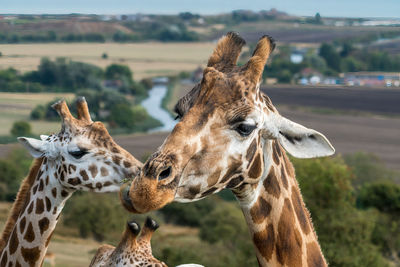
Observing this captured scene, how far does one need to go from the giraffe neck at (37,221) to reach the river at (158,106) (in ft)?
83.0

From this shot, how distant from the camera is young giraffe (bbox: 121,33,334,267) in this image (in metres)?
4.03

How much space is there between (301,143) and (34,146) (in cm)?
357

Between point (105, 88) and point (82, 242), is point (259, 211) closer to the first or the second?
point (82, 242)

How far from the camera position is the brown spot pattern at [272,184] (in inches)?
186

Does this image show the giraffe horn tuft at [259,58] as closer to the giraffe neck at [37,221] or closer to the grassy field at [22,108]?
the giraffe neck at [37,221]

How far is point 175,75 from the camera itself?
36344 millimetres

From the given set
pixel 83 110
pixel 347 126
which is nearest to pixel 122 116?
pixel 347 126

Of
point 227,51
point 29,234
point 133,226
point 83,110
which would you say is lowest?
point 133,226

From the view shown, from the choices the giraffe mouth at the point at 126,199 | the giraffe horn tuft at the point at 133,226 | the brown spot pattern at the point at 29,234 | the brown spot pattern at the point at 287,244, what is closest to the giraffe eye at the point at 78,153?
the brown spot pattern at the point at 29,234

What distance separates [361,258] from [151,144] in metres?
14.3

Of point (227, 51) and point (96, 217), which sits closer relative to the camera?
point (227, 51)

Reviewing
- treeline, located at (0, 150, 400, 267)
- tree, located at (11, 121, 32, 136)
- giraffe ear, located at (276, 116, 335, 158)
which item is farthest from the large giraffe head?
tree, located at (11, 121, 32, 136)

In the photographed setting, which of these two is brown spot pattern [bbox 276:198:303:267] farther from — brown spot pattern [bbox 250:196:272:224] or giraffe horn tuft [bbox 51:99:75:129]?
giraffe horn tuft [bbox 51:99:75:129]

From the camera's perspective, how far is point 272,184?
187 inches
